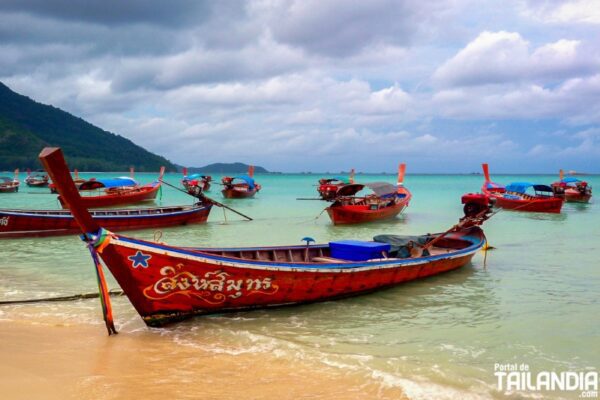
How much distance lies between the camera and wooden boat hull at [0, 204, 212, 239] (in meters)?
21.2

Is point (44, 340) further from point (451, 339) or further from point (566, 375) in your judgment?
point (566, 375)

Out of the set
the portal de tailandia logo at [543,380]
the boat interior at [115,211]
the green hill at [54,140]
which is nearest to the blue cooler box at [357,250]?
the portal de tailandia logo at [543,380]

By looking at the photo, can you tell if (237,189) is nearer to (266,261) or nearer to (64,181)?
(266,261)

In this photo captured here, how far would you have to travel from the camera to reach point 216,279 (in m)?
9.13

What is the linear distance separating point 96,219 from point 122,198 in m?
16.4

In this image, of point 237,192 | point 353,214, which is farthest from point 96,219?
point 237,192

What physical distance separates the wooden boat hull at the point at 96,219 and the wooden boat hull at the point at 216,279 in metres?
13.7

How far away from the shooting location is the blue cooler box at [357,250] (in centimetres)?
1200

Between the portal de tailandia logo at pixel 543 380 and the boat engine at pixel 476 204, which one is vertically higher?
the boat engine at pixel 476 204

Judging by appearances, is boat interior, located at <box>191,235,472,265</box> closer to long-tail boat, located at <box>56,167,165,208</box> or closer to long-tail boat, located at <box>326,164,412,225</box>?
long-tail boat, located at <box>326,164,412,225</box>

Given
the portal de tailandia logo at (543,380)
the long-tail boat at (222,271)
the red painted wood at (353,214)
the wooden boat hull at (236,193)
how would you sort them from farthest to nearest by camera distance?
the wooden boat hull at (236,193)
the red painted wood at (353,214)
the long-tail boat at (222,271)
the portal de tailandia logo at (543,380)

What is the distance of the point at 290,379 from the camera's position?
23.5ft

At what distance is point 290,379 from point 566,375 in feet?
14.0

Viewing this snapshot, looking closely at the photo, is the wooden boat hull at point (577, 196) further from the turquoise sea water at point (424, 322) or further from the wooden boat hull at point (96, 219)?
the wooden boat hull at point (96, 219)
